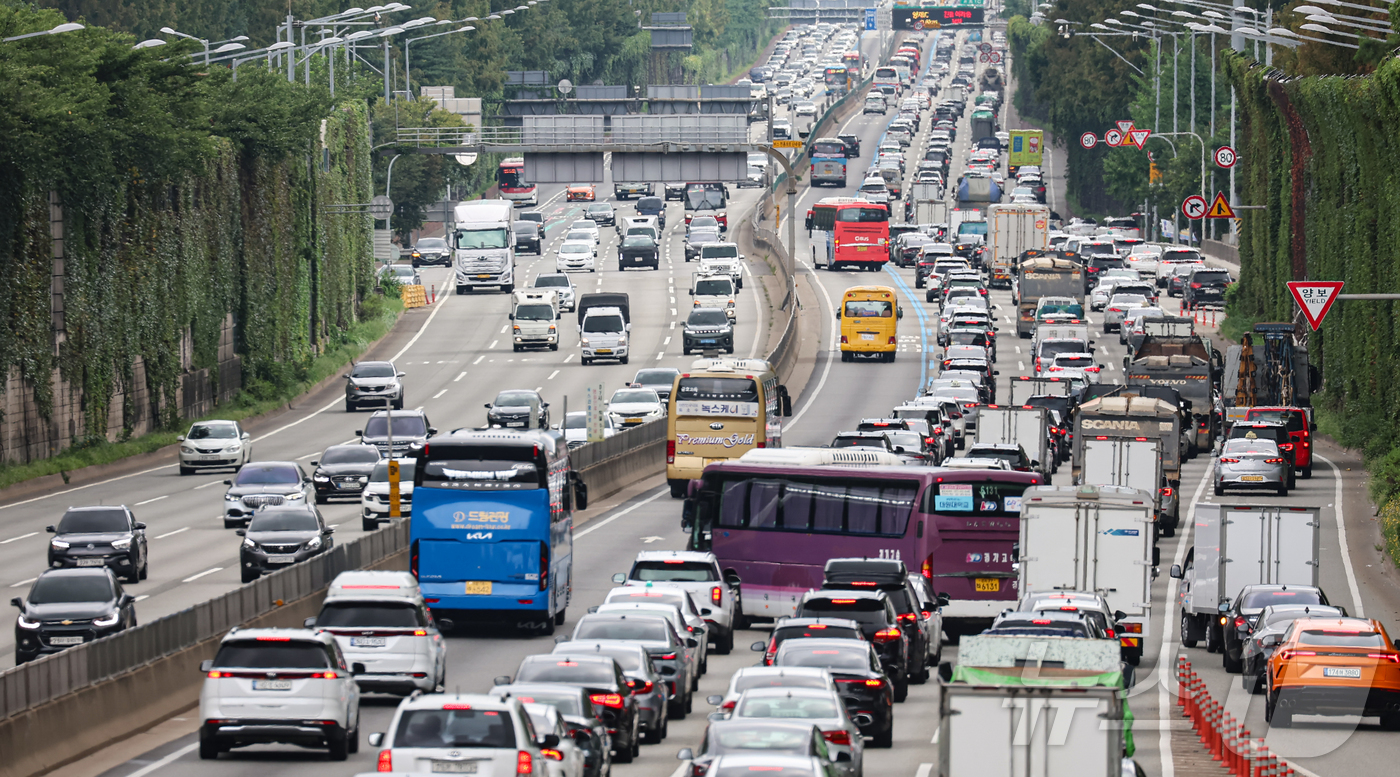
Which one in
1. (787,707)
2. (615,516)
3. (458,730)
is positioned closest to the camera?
(458,730)

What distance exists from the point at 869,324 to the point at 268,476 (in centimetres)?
3788

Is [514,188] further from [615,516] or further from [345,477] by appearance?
[615,516]

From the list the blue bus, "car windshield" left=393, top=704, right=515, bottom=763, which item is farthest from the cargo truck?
"car windshield" left=393, top=704, right=515, bottom=763

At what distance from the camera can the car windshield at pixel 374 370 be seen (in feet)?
233

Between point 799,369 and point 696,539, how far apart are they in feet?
143

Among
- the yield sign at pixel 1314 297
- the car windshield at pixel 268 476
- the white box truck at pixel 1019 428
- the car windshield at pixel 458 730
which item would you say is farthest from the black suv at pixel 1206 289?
the car windshield at pixel 458 730

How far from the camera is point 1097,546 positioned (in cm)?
3228

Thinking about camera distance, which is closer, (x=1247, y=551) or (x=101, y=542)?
(x=1247, y=551)

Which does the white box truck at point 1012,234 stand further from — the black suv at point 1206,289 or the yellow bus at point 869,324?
the yellow bus at point 869,324

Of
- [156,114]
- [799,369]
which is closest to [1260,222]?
[799,369]

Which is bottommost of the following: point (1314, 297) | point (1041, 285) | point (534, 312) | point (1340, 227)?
point (534, 312)

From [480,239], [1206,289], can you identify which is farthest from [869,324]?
[480,239]

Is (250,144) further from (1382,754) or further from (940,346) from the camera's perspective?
(1382,754)

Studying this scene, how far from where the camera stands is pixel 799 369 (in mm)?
79562
